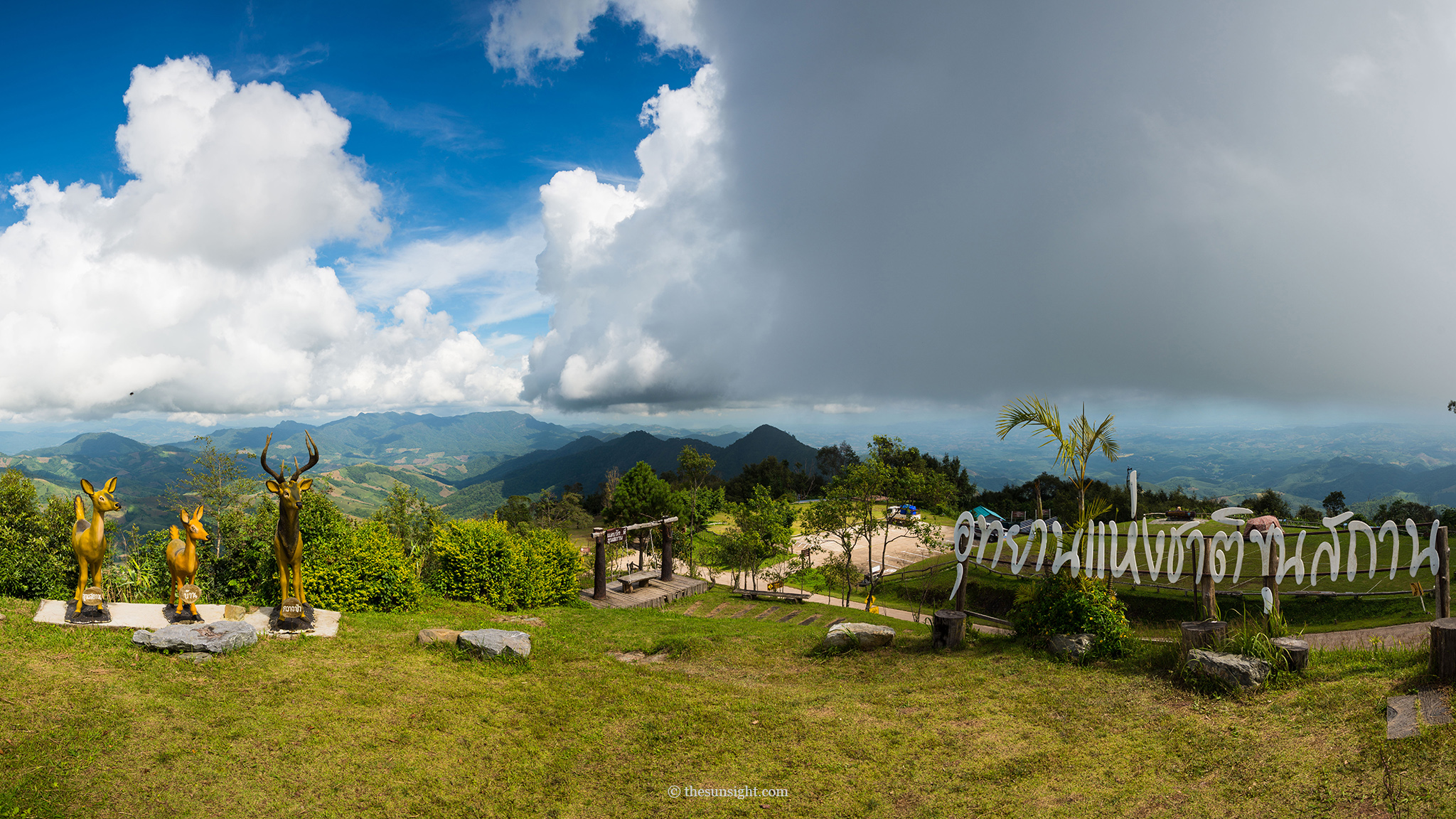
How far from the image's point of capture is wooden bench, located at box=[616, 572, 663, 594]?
21.1 metres

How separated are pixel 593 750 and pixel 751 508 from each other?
23.6m

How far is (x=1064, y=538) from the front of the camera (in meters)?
11.1

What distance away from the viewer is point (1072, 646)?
9.62 m

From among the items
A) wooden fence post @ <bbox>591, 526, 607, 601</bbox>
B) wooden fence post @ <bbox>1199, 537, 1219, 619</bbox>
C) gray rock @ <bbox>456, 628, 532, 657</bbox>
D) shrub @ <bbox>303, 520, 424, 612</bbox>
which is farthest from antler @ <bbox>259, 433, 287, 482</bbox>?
wooden fence post @ <bbox>1199, 537, 1219, 619</bbox>

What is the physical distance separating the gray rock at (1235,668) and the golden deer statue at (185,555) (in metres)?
14.9

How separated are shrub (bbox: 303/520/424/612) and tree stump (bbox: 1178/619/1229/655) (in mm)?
14258

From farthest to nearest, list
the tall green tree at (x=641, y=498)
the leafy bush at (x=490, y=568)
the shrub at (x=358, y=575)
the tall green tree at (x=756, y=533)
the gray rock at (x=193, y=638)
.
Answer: the tall green tree at (x=641, y=498) → the tall green tree at (x=756, y=533) → the leafy bush at (x=490, y=568) → the shrub at (x=358, y=575) → the gray rock at (x=193, y=638)

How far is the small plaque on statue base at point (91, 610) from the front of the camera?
8.87 meters

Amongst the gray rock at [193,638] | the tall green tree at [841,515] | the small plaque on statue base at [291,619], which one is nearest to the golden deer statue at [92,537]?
the gray rock at [193,638]

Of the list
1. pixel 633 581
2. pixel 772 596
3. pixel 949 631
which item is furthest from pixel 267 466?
pixel 772 596

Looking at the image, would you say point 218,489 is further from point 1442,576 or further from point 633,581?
point 1442,576

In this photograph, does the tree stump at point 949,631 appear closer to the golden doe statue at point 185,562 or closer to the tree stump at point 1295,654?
the tree stump at point 1295,654

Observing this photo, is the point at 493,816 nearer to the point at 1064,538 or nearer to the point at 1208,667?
the point at 1208,667

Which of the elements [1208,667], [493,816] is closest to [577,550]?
[493,816]
